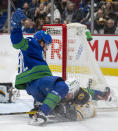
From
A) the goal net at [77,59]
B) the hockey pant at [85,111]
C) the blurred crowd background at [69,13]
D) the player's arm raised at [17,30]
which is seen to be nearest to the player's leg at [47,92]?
the hockey pant at [85,111]

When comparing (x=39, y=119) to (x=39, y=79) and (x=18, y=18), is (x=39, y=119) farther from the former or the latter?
(x=18, y=18)

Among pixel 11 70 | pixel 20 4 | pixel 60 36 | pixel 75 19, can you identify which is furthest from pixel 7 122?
pixel 20 4

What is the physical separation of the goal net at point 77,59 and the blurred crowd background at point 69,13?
360cm

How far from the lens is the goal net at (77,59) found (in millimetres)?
4625

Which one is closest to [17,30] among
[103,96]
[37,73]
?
[37,73]

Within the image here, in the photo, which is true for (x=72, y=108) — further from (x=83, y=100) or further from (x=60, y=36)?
(x=60, y=36)

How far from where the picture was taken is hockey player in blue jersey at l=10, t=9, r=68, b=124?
3658mm

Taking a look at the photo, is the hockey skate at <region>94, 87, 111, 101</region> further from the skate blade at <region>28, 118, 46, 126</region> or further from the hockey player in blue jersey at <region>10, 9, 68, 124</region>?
the skate blade at <region>28, 118, 46, 126</region>

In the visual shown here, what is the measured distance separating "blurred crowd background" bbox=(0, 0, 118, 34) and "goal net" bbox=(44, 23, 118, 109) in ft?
11.8

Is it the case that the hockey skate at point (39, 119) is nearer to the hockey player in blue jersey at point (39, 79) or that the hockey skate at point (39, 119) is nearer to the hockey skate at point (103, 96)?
the hockey player in blue jersey at point (39, 79)

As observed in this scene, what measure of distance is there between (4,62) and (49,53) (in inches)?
192

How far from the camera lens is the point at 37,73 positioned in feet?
12.6

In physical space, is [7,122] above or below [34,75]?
below

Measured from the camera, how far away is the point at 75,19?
30.2 ft
